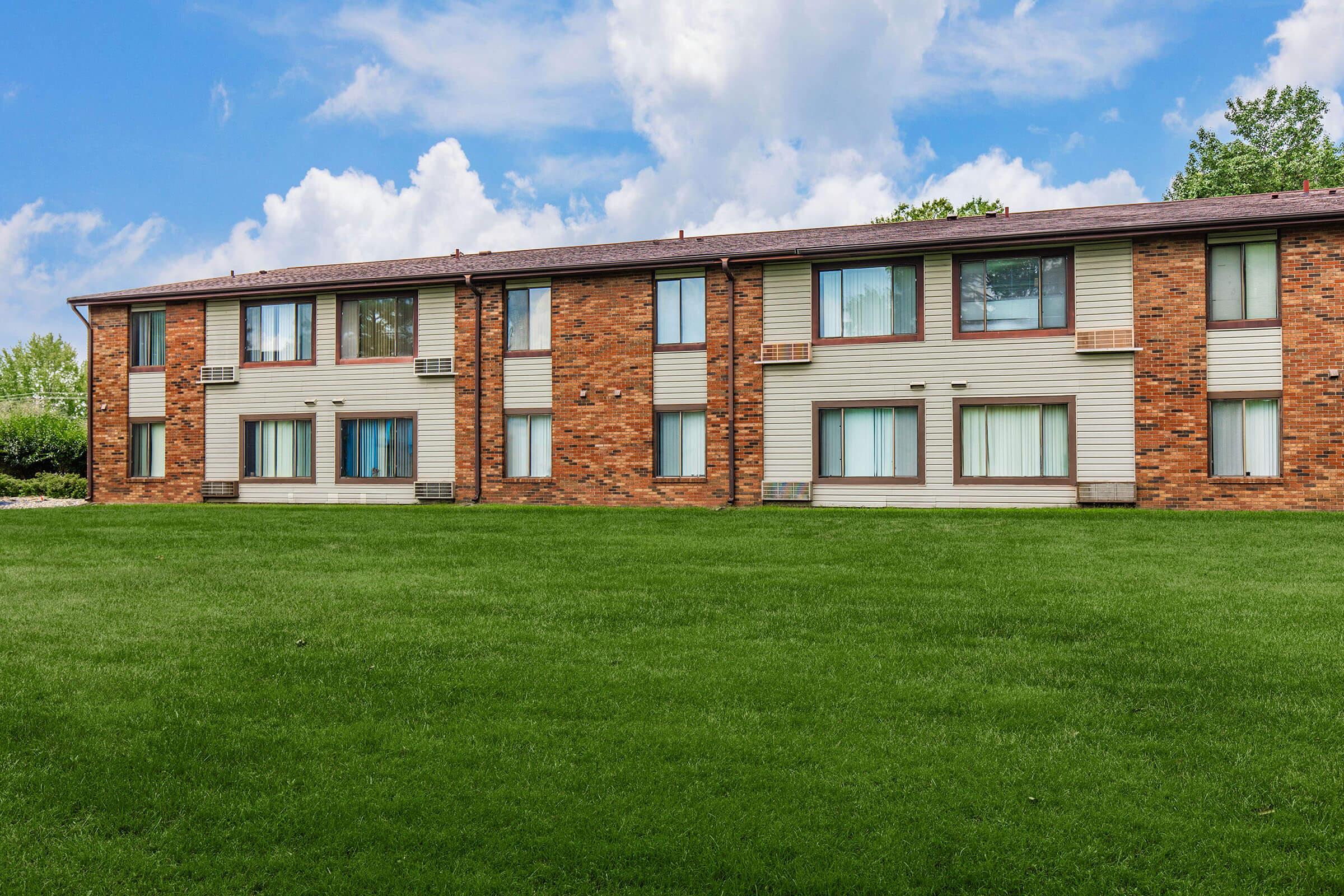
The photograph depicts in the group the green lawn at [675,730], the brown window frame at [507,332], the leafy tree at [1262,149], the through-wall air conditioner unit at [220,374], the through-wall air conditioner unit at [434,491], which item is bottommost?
the green lawn at [675,730]

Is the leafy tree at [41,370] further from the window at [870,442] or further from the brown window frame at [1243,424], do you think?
the brown window frame at [1243,424]

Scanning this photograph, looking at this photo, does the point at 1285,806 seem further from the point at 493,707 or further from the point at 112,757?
the point at 112,757

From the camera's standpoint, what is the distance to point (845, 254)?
18.5 metres

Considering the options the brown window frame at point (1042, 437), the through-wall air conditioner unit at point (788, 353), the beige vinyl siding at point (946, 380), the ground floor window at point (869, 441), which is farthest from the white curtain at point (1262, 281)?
the through-wall air conditioner unit at point (788, 353)

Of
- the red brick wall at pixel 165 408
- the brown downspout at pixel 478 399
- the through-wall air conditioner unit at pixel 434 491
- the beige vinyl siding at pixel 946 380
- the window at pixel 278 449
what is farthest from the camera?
the red brick wall at pixel 165 408

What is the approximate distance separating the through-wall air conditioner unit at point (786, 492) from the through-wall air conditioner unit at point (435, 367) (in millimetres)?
7616

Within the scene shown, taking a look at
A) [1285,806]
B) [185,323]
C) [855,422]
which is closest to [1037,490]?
[855,422]

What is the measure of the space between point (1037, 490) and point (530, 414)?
1068 cm

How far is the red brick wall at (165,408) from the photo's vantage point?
22578mm

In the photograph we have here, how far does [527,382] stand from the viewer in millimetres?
20359

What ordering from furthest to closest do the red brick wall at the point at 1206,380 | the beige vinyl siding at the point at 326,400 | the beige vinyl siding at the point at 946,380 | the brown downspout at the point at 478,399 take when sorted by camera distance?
the beige vinyl siding at the point at 326,400 → the brown downspout at the point at 478,399 → the beige vinyl siding at the point at 946,380 → the red brick wall at the point at 1206,380

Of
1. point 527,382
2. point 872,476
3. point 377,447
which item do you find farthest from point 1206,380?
point 377,447

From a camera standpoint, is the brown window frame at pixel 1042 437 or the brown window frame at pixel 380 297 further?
the brown window frame at pixel 380 297

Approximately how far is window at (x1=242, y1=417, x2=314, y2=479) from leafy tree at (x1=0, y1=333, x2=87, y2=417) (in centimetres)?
5485
